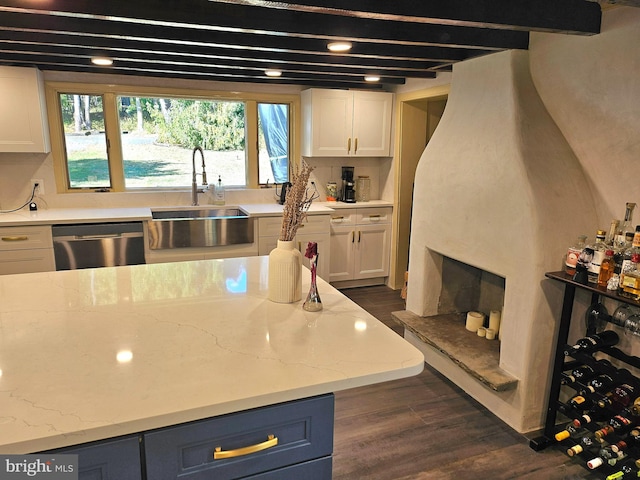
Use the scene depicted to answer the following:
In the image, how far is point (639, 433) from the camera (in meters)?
1.98

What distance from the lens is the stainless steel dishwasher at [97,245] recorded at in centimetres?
365

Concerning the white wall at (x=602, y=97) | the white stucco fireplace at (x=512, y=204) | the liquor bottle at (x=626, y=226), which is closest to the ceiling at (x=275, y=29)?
the white wall at (x=602, y=97)

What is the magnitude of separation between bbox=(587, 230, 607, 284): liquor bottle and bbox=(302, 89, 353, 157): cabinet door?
9.33 ft

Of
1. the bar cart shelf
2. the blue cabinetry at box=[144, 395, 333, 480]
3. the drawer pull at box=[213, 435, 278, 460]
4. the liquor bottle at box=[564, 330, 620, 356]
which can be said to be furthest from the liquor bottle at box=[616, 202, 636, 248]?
the drawer pull at box=[213, 435, 278, 460]

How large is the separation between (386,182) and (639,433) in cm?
340

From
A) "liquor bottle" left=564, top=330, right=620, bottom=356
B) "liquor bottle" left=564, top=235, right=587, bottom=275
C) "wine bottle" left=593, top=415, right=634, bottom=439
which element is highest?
"liquor bottle" left=564, top=235, right=587, bottom=275

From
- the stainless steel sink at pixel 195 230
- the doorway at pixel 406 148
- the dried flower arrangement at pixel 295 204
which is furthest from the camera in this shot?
the doorway at pixel 406 148

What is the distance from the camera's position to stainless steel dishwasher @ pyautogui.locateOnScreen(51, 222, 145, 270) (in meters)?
3.65

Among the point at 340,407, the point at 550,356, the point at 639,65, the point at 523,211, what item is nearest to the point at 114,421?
the point at 340,407

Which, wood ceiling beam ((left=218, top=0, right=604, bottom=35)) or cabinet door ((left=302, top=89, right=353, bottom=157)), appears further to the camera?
cabinet door ((left=302, top=89, right=353, bottom=157))

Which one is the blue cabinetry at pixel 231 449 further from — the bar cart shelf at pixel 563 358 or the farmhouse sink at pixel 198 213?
the farmhouse sink at pixel 198 213

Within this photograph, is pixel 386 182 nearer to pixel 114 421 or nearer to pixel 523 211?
pixel 523 211

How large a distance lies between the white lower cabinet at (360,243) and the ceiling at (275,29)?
166 cm

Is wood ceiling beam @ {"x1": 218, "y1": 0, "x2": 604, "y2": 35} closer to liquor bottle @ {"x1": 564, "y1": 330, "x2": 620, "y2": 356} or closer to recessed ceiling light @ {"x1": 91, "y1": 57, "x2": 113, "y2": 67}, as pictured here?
liquor bottle @ {"x1": 564, "y1": 330, "x2": 620, "y2": 356}
